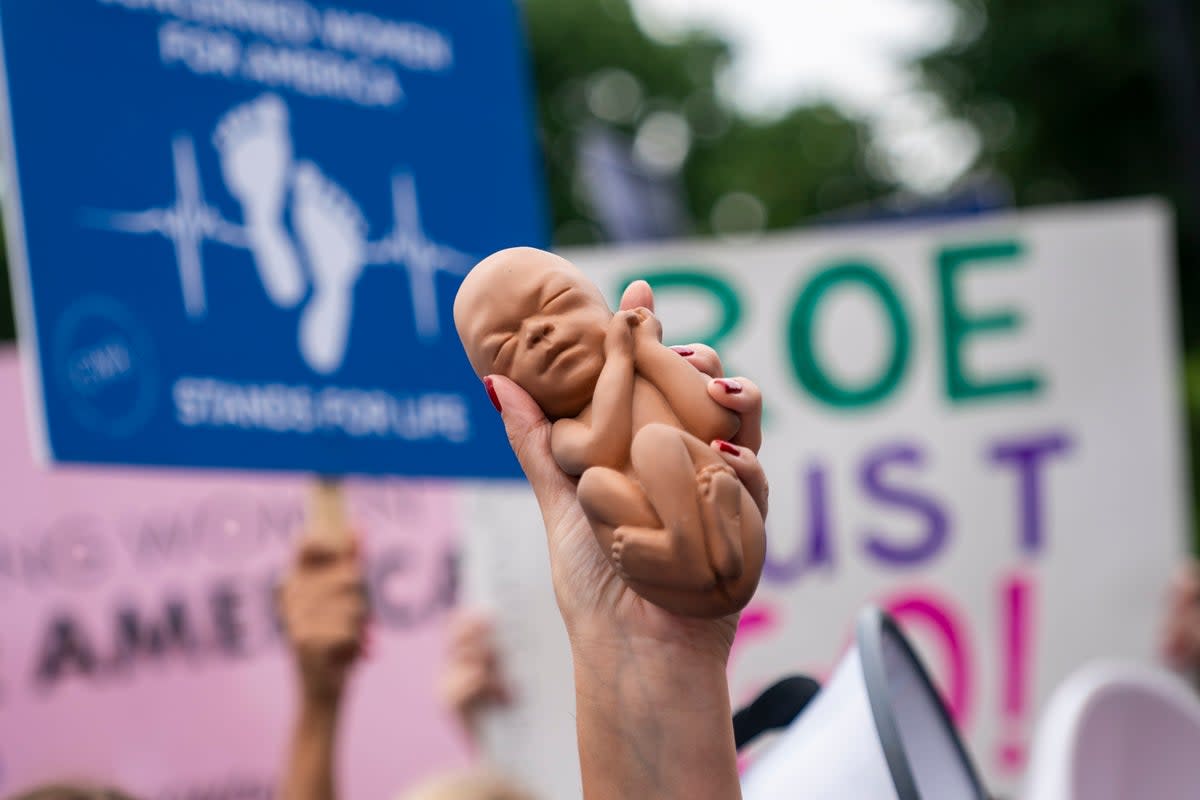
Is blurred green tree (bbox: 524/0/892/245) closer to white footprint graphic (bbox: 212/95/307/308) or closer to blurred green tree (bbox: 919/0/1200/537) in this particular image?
blurred green tree (bbox: 919/0/1200/537)

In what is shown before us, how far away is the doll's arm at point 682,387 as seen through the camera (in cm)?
88

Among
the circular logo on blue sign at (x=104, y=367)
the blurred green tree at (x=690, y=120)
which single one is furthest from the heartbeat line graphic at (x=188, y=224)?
the blurred green tree at (x=690, y=120)

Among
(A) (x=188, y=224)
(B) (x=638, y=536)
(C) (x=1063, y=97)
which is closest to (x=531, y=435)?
(B) (x=638, y=536)

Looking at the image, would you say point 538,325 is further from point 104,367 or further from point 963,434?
point 963,434

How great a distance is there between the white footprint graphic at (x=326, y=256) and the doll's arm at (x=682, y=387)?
141 cm

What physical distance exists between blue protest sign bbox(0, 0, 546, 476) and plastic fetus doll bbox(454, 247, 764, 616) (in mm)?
1210

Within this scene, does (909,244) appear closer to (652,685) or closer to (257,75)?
(257,75)

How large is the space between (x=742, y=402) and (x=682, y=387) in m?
0.04

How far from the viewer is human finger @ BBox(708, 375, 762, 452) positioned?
885mm

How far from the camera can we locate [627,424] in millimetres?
876

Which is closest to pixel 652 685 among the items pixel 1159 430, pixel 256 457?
pixel 256 457

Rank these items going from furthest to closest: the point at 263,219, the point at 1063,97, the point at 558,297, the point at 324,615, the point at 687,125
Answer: the point at 687,125, the point at 1063,97, the point at 263,219, the point at 324,615, the point at 558,297

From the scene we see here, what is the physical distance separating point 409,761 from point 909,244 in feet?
5.21

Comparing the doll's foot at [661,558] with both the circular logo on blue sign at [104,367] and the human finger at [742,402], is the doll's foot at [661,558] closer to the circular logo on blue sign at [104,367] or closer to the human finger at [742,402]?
the human finger at [742,402]
